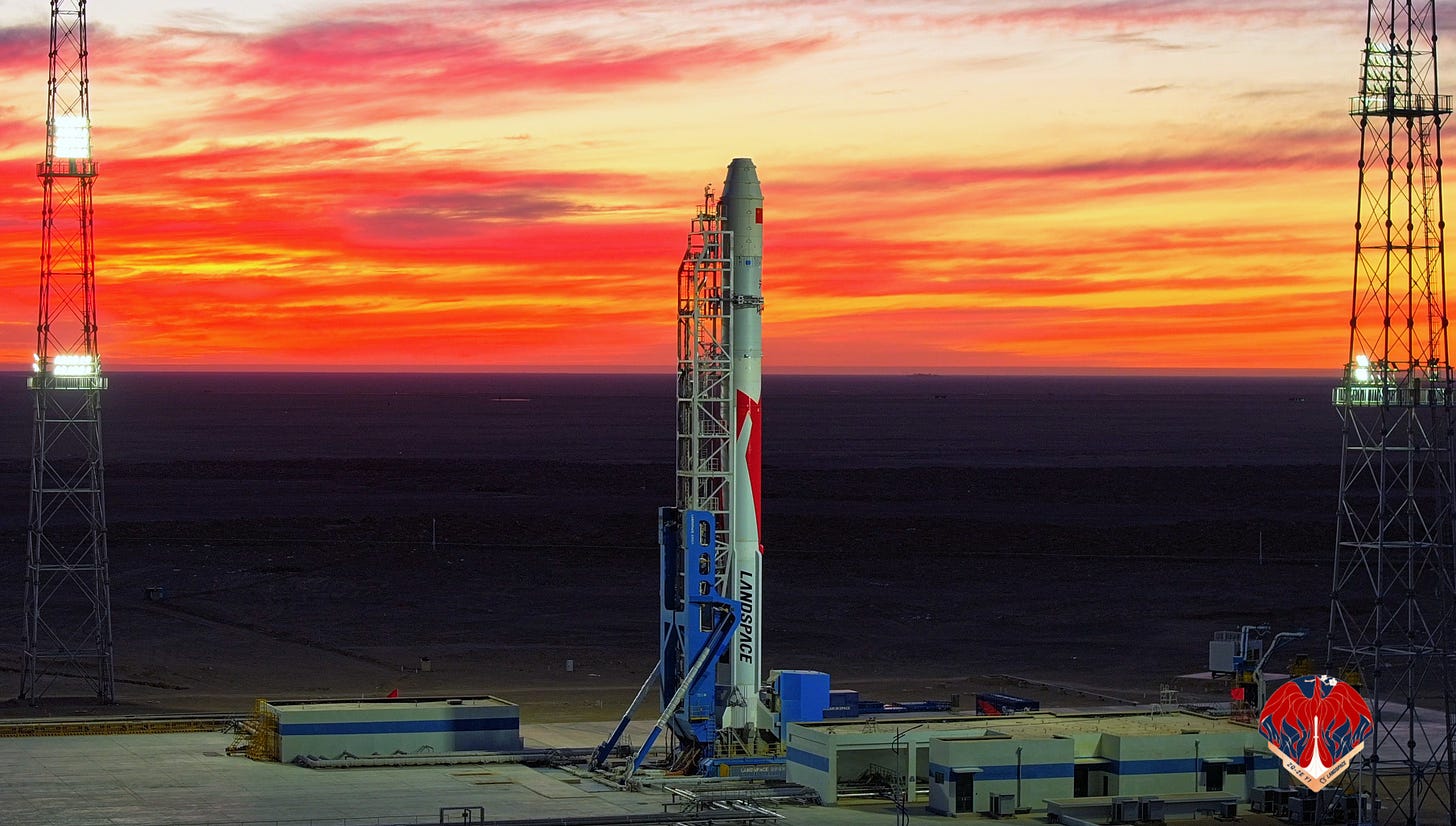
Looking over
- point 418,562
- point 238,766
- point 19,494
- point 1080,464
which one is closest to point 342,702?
point 238,766

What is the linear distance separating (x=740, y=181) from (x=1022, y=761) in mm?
15791

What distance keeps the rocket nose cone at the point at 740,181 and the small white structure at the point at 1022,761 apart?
1309 cm

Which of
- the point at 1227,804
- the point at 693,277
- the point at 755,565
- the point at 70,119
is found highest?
the point at 70,119

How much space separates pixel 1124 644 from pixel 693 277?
33017 mm

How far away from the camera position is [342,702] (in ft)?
174

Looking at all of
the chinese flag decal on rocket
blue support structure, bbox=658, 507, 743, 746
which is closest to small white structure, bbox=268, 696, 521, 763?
blue support structure, bbox=658, 507, 743, 746

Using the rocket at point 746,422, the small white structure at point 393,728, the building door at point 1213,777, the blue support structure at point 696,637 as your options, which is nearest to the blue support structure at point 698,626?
the blue support structure at point 696,637

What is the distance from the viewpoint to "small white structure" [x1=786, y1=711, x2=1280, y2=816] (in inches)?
1780

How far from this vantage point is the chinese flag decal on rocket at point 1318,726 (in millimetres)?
43906

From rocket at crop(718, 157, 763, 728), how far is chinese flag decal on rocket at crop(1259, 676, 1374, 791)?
491 inches

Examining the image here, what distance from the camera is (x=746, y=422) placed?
1976 inches

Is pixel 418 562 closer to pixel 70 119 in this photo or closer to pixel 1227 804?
pixel 70 119

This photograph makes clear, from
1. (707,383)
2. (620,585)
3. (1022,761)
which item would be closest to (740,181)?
(707,383)

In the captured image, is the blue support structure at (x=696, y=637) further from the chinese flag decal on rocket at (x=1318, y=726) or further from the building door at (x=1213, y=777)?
the chinese flag decal on rocket at (x=1318, y=726)
